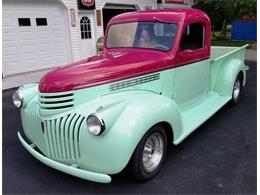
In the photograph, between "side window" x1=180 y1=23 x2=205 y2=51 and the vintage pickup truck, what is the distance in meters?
0.01

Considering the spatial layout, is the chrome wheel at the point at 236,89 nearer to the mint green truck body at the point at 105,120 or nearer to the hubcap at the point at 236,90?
the hubcap at the point at 236,90

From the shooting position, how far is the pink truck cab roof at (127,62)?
119 inches

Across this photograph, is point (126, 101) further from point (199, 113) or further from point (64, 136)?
point (199, 113)

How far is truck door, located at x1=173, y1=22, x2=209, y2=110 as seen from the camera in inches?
156

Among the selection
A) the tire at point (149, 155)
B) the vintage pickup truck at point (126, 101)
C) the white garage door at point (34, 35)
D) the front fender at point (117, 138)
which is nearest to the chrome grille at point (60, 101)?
the vintage pickup truck at point (126, 101)

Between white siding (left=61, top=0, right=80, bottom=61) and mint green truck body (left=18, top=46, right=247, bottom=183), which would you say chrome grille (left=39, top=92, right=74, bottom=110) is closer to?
mint green truck body (left=18, top=46, right=247, bottom=183)

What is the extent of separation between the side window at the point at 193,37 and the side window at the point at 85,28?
7762 mm

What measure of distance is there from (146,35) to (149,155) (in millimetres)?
1762

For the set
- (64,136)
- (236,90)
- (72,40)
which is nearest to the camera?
(64,136)

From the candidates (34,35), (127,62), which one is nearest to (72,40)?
(34,35)

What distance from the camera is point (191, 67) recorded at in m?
4.16

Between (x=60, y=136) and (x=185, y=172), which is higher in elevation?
(x=60, y=136)

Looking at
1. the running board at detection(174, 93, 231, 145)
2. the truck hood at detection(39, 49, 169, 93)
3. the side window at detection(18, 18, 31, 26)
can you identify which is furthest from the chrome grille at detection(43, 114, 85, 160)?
the side window at detection(18, 18, 31, 26)

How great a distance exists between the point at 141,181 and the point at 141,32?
2.12 m
